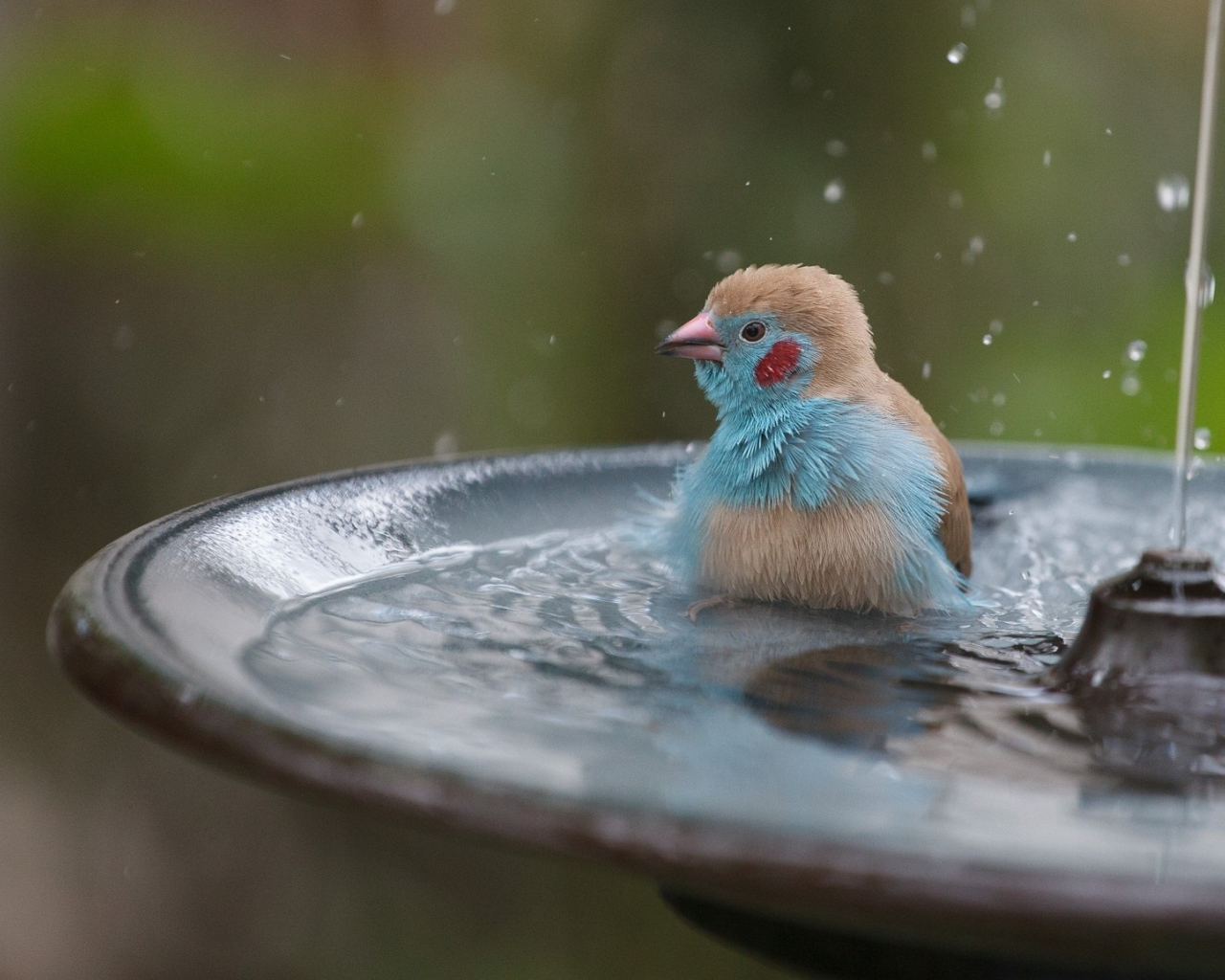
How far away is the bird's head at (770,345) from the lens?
276 cm

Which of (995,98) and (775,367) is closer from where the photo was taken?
(775,367)

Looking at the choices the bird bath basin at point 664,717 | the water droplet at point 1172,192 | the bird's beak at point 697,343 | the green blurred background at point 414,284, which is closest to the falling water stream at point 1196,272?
the bird bath basin at point 664,717

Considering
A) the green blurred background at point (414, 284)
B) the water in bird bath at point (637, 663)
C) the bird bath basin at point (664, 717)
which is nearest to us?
the bird bath basin at point (664, 717)

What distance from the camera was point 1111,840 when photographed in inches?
47.3

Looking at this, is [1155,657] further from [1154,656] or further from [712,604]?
[712,604]

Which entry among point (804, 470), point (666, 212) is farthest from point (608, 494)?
point (666, 212)

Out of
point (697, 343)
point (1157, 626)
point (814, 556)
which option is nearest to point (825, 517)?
point (814, 556)

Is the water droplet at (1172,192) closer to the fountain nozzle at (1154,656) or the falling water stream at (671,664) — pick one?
the falling water stream at (671,664)

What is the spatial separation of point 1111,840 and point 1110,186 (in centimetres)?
585

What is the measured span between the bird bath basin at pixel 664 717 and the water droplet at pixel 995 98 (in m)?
3.48

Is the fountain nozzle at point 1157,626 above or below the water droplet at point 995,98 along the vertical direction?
below

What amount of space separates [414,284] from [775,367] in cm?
380

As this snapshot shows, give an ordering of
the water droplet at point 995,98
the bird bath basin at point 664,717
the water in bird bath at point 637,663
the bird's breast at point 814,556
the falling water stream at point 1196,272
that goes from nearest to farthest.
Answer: the bird bath basin at point 664,717 → the water in bird bath at point 637,663 → the falling water stream at point 1196,272 → the bird's breast at point 814,556 → the water droplet at point 995,98

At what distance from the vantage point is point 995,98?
598cm
